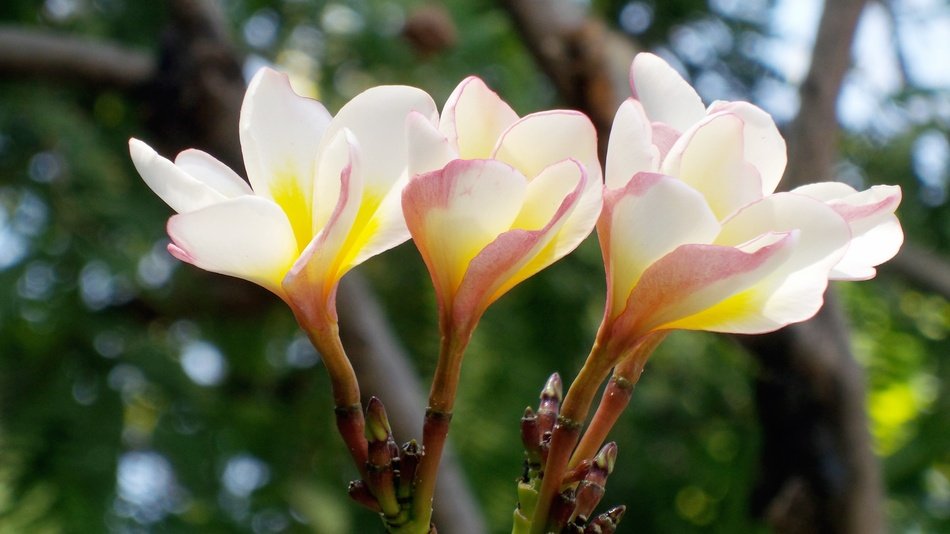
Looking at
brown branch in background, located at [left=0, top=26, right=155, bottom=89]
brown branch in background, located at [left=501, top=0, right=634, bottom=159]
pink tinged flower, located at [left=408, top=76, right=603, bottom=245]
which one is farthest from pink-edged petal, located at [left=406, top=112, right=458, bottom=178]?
brown branch in background, located at [left=0, top=26, right=155, bottom=89]

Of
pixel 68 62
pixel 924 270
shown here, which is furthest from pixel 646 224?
pixel 924 270

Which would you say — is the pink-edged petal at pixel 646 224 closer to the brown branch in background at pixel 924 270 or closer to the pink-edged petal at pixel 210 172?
the pink-edged petal at pixel 210 172

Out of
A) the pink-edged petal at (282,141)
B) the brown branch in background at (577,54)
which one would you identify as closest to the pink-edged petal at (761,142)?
the pink-edged petal at (282,141)

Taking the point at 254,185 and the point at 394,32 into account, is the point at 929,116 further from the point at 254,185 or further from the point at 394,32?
the point at 254,185

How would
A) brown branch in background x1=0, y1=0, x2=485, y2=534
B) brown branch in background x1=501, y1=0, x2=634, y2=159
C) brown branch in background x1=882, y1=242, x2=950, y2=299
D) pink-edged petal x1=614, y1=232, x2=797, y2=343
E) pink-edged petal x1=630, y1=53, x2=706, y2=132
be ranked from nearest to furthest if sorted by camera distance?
pink-edged petal x1=614, y1=232, x2=797, y2=343 < pink-edged petal x1=630, y1=53, x2=706, y2=132 < brown branch in background x1=501, y1=0, x2=634, y2=159 < brown branch in background x1=0, y1=0, x2=485, y2=534 < brown branch in background x1=882, y1=242, x2=950, y2=299

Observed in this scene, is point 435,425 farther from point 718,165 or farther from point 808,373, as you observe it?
point 808,373

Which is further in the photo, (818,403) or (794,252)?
(818,403)

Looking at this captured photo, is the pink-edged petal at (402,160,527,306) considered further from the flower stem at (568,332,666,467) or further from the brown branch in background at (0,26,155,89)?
the brown branch in background at (0,26,155,89)
